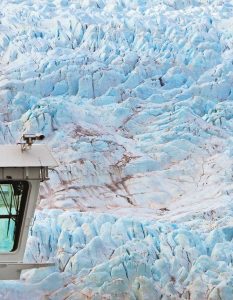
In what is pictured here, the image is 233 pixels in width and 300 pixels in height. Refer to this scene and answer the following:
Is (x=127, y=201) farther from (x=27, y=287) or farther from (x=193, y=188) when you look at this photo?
(x=27, y=287)

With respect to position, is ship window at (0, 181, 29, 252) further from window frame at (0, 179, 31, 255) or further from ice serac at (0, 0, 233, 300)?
ice serac at (0, 0, 233, 300)

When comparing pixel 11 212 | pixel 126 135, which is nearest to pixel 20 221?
pixel 11 212

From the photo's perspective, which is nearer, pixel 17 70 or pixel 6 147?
pixel 6 147

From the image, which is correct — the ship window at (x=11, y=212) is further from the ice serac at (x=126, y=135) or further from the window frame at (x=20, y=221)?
the ice serac at (x=126, y=135)

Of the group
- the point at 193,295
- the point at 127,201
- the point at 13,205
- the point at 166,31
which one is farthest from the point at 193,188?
the point at 13,205

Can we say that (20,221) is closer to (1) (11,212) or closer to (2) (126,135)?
(1) (11,212)

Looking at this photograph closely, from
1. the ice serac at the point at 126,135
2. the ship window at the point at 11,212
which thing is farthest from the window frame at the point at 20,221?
the ice serac at the point at 126,135
